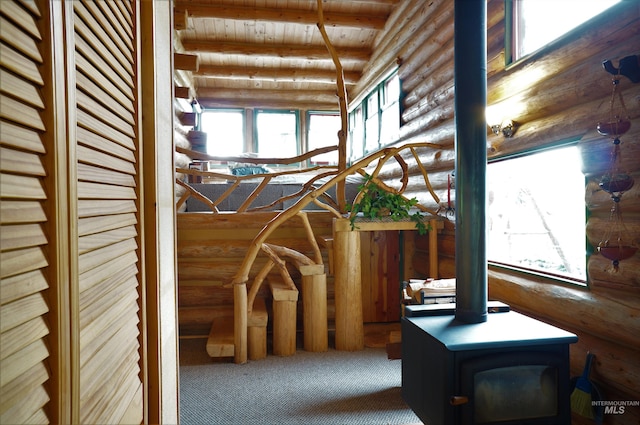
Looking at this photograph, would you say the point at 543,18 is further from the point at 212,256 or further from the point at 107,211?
the point at 212,256

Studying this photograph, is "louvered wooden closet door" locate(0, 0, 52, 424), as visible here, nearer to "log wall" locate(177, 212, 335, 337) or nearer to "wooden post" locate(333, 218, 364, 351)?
"wooden post" locate(333, 218, 364, 351)

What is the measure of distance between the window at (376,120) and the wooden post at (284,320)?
132 inches

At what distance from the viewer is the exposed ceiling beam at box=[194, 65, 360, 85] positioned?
849cm

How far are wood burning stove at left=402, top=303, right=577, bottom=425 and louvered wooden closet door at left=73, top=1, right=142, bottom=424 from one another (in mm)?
1503

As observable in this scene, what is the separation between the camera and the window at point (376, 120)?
21.9ft

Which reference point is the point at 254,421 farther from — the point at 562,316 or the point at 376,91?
the point at 376,91

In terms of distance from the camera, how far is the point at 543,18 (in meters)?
3.11

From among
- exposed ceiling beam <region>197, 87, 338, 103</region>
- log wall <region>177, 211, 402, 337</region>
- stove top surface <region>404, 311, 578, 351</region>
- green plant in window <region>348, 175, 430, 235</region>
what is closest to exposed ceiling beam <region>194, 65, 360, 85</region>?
exposed ceiling beam <region>197, 87, 338, 103</region>

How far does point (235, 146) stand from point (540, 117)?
780cm

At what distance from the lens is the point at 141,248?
5.41 ft

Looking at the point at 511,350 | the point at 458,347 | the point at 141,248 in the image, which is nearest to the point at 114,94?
the point at 141,248

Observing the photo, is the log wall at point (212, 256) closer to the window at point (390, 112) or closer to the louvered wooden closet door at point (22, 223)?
the window at point (390, 112)

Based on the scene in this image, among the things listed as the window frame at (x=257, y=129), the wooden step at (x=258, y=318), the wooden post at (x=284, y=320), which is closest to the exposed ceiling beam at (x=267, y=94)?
the window frame at (x=257, y=129)

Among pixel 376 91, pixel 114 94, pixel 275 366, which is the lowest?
pixel 275 366
